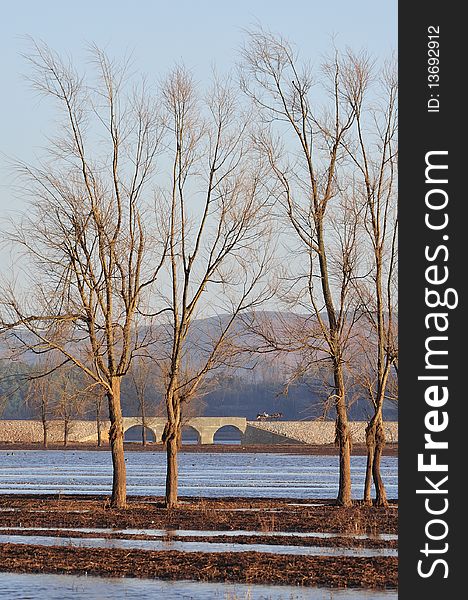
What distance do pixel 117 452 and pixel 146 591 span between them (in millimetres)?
16791

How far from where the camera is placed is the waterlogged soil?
2091cm

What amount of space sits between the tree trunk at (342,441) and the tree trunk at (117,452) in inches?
242

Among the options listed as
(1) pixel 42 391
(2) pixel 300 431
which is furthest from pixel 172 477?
(2) pixel 300 431

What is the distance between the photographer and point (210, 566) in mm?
21625

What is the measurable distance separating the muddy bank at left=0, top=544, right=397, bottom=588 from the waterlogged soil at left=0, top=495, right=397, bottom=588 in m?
0.02

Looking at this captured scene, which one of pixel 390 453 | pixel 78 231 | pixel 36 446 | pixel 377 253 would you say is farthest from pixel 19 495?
pixel 36 446

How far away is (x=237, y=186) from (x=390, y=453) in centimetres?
7852

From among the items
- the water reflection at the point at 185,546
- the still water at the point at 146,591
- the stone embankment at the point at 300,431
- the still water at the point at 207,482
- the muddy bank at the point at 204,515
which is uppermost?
the stone embankment at the point at 300,431

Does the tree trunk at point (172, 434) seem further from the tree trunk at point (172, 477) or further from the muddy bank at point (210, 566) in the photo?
the muddy bank at point (210, 566)

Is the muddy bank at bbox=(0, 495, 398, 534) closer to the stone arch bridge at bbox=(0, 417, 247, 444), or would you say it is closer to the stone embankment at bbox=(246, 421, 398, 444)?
the stone embankment at bbox=(246, 421, 398, 444)

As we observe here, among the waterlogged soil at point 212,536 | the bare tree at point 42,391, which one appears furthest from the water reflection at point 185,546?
the bare tree at point 42,391

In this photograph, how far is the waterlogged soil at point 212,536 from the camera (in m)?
20.9

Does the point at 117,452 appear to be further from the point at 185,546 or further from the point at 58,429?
the point at 58,429

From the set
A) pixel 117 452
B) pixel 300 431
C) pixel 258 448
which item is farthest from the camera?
pixel 300 431
